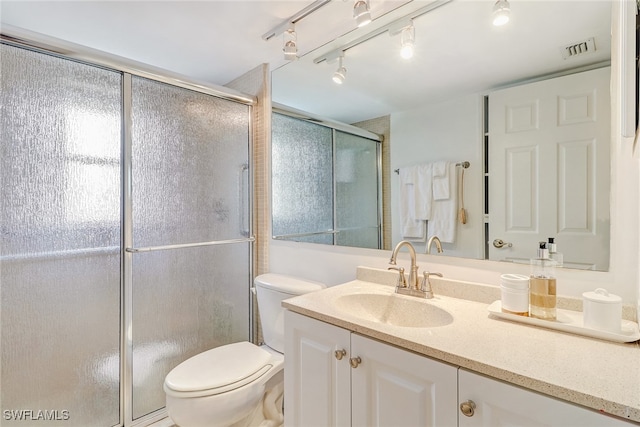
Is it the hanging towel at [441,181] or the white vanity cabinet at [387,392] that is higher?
the hanging towel at [441,181]

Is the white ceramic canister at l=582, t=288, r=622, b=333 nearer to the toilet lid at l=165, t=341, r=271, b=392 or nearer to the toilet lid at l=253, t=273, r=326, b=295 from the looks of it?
the toilet lid at l=253, t=273, r=326, b=295

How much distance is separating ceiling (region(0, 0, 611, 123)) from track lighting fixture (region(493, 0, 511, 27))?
0.07 feet

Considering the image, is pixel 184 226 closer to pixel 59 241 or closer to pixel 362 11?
pixel 59 241

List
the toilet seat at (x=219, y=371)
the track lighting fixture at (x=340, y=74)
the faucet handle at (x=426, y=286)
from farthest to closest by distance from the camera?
the track lighting fixture at (x=340, y=74), the toilet seat at (x=219, y=371), the faucet handle at (x=426, y=286)

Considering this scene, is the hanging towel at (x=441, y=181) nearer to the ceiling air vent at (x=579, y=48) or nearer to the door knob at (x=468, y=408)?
the ceiling air vent at (x=579, y=48)

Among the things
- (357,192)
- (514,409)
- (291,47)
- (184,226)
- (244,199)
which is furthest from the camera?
(244,199)

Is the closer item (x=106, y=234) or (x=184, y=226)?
(x=106, y=234)

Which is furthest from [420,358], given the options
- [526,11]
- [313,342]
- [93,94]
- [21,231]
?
[93,94]

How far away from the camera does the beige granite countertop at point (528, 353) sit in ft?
1.92

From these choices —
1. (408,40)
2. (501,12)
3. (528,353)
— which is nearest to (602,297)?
(528,353)

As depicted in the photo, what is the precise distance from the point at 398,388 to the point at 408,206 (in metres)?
0.78

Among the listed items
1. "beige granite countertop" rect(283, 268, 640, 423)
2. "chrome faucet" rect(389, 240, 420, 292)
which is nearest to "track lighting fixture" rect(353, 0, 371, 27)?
"chrome faucet" rect(389, 240, 420, 292)

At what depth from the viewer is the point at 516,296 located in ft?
3.05

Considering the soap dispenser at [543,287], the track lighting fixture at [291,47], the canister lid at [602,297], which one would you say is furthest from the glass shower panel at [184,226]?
the canister lid at [602,297]
